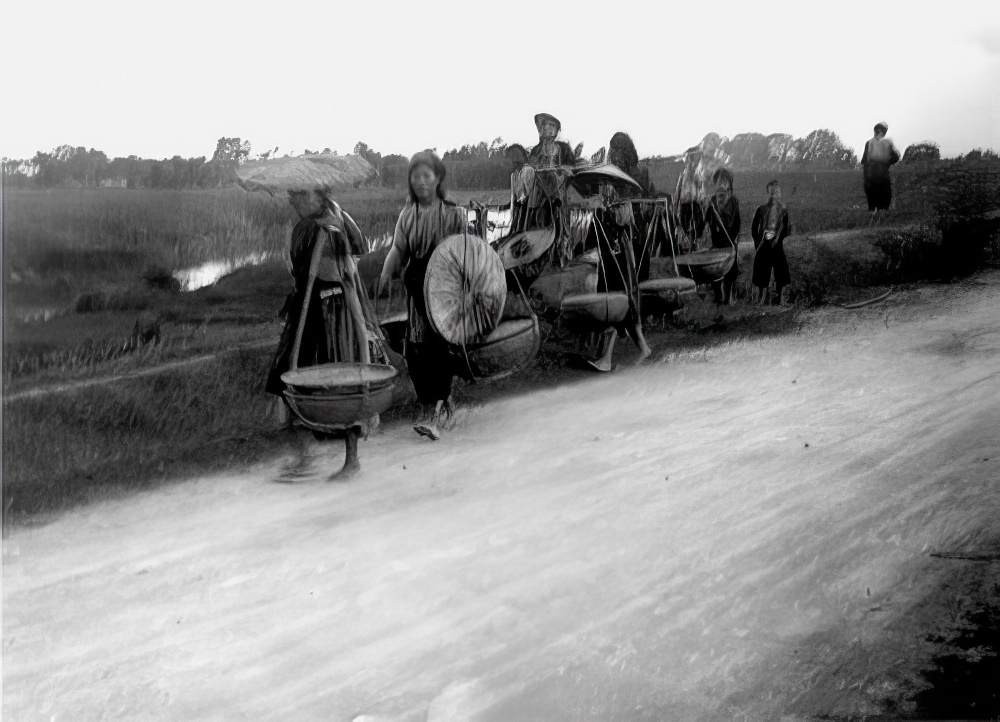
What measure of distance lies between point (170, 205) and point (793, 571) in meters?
2.75

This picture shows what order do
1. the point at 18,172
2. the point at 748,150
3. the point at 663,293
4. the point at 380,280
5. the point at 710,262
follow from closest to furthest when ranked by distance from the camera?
1. the point at 18,172
2. the point at 380,280
3. the point at 748,150
4. the point at 663,293
5. the point at 710,262

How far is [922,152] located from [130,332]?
12.6ft

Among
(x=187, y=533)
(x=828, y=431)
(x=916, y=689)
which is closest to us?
(x=187, y=533)

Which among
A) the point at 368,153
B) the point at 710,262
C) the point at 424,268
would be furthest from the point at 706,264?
the point at 368,153

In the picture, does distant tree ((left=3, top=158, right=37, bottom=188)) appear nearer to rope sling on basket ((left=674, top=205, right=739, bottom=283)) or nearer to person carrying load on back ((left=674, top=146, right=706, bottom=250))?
person carrying load on back ((left=674, top=146, right=706, bottom=250))

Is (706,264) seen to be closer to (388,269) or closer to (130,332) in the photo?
(388,269)

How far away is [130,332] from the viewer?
3326 millimetres

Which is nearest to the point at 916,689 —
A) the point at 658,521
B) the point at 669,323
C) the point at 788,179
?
the point at 658,521

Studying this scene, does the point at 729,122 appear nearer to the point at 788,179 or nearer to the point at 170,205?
the point at 788,179

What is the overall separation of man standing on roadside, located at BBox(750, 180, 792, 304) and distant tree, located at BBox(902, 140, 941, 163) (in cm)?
65

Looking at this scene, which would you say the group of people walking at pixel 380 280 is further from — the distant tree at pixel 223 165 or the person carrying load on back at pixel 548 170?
the distant tree at pixel 223 165

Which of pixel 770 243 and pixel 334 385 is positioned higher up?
pixel 770 243

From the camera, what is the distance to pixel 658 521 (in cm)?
412

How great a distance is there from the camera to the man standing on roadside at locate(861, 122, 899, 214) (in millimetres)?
4992
